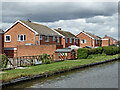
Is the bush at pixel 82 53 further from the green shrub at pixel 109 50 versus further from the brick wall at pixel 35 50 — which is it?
the green shrub at pixel 109 50

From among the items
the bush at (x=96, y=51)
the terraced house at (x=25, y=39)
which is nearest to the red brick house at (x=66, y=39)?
the terraced house at (x=25, y=39)

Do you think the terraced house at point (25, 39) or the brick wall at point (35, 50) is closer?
the brick wall at point (35, 50)

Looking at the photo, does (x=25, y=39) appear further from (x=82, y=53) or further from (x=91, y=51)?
(x=91, y=51)

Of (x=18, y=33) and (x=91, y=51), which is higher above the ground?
(x=18, y=33)

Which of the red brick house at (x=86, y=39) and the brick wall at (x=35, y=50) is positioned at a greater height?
the red brick house at (x=86, y=39)

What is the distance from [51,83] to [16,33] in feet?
91.2

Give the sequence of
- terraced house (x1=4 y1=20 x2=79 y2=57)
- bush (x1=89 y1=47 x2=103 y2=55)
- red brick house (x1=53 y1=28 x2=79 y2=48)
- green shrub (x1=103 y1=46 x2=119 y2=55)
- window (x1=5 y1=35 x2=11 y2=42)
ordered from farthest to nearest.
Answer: red brick house (x1=53 y1=28 x2=79 y2=48)
green shrub (x1=103 y1=46 x2=119 y2=55)
window (x1=5 y1=35 x2=11 y2=42)
bush (x1=89 y1=47 x2=103 y2=55)
terraced house (x1=4 y1=20 x2=79 y2=57)

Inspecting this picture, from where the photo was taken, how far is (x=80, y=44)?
209 feet

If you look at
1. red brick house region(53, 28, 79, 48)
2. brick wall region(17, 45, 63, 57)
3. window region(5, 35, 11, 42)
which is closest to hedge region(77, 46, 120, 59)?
brick wall region(17, 45, 63, 57)

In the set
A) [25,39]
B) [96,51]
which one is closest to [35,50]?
[25,39]

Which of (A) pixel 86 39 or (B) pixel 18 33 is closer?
(B) pixel 18 33

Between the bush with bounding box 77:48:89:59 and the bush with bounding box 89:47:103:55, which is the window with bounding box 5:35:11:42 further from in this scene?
the bush with bounding box 89:47:103:55

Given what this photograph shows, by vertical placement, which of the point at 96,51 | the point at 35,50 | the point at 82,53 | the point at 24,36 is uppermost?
the point at 24,36

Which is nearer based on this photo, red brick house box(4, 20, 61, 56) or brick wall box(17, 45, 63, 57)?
brick wall box(17, 45, 63, 57)
